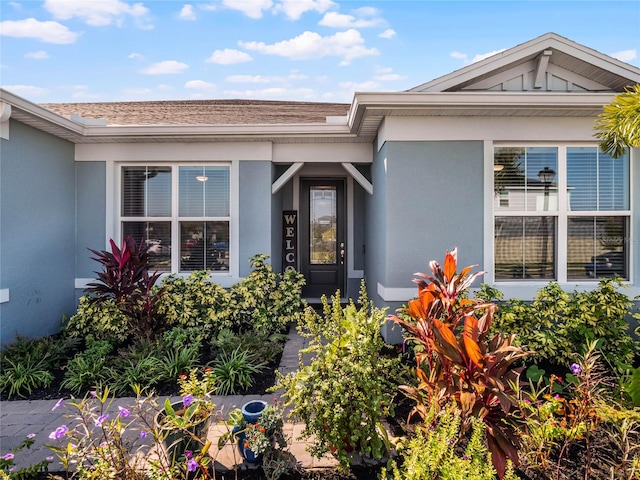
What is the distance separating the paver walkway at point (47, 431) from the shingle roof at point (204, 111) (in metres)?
4.25

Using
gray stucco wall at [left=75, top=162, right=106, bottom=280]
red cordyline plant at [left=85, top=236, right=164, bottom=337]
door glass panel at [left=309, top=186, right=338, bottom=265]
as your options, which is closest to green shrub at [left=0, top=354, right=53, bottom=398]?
red cordyline plant at [left=85, top=236, right=164, bottom=337]

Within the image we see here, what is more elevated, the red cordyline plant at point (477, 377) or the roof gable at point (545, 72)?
the roof gable at point (545, 72)

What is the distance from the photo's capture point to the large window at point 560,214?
4.45 m

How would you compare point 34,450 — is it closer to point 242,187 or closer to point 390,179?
point 242,187

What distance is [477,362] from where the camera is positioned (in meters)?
2.18

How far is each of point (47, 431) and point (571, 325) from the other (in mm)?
5106

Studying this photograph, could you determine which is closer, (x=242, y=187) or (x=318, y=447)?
(x=318, y=447)

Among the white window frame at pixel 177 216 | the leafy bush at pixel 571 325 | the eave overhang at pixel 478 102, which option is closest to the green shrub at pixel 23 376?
the white window frame at pixel 177 216

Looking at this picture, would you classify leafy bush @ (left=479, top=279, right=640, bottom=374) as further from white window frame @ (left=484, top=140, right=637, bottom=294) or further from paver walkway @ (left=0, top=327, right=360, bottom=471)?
paver walkway @ (left=0, top=327, right=360, bottom=471)

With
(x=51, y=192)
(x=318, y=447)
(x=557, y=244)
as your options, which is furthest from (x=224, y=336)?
(x=557, y=244)

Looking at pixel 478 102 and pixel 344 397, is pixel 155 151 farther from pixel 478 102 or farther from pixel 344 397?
pixel 344 397

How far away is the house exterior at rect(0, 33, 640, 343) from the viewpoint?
428 centimetres

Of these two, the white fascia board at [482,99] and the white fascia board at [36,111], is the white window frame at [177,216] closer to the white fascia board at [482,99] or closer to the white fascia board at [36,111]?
the white fascia board at [36,111]

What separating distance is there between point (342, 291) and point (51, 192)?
5.16 m
